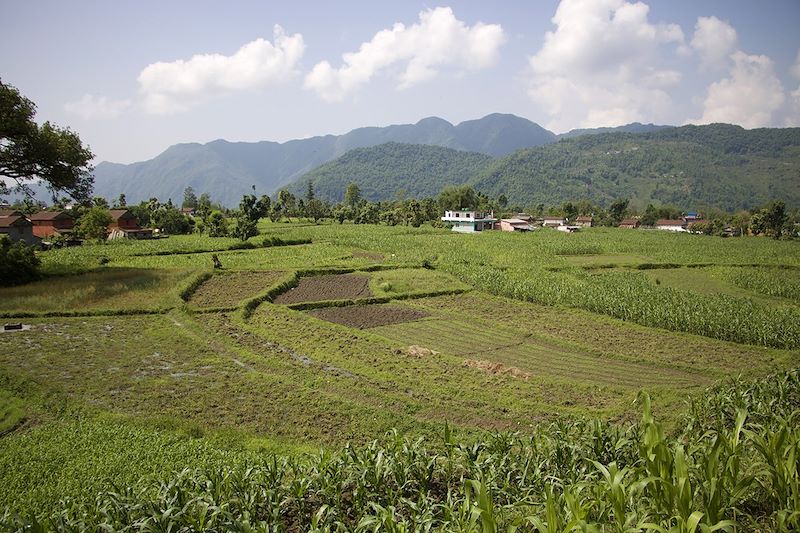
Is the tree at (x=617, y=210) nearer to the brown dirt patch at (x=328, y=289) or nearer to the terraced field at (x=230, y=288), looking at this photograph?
the brown dirt patch at (x=328, y=289)

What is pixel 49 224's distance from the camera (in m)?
66.8

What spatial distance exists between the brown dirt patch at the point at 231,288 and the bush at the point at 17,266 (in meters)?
10.6

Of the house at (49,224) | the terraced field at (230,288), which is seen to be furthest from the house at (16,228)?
the terraced field at (230,288)

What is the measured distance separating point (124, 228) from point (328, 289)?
185 ft

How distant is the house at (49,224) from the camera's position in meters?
65.9

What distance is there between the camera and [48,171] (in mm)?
30656

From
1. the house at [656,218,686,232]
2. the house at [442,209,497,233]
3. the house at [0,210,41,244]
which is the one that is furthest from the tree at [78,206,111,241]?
the house at [656,218,686,232]

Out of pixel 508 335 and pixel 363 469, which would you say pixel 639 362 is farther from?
pixel 363 469

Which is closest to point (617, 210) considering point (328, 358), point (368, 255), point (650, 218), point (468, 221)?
point (650, 218)

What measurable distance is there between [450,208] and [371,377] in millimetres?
98193

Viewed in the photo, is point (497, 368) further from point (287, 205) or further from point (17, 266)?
point (287, 205)

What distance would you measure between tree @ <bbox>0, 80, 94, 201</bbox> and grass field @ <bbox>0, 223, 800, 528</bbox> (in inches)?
249

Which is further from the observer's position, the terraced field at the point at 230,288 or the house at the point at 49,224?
the house at the point at 49,224

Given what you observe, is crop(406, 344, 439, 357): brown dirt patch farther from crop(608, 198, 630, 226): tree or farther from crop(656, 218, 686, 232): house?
crop(656, 218, 686, 232): house
